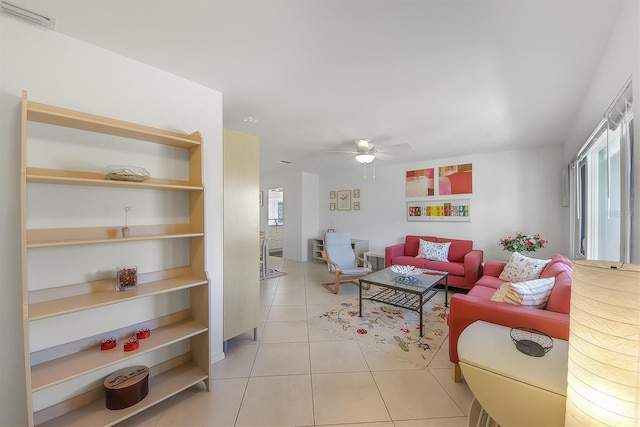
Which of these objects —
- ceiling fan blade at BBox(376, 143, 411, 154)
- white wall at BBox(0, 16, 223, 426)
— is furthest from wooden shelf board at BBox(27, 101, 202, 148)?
ceiling fan blade at BBox(376, 143, 411, 154)

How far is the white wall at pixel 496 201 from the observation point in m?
4.03

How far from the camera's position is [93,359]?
1495 mm

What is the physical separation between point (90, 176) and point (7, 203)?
38 cm

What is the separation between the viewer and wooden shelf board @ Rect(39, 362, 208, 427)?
145 cm

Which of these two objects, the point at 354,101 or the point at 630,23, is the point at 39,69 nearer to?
the point at 354,101

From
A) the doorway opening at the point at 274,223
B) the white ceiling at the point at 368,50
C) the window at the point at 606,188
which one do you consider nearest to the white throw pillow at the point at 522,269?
the window at the point at 606,188

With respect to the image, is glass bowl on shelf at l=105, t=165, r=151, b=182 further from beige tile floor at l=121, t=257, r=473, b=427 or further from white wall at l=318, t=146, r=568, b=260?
white wall at l=318, t=146, r=568, b=260

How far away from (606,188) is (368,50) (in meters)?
2.42

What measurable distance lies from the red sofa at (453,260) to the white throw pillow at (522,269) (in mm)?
A: 798

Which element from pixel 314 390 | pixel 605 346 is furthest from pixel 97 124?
pixel 605 346

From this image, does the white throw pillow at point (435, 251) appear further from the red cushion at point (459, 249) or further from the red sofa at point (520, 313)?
the red sofa at point (520, 313)

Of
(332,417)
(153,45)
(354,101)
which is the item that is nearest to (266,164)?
(354,101)

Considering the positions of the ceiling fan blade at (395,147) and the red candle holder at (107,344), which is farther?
the ceiling fan blade at (395,147)

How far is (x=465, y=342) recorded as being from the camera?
150cm
